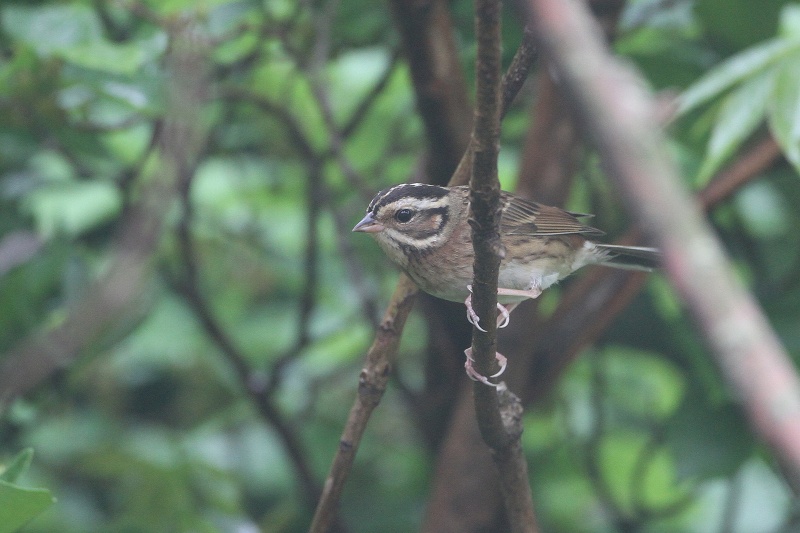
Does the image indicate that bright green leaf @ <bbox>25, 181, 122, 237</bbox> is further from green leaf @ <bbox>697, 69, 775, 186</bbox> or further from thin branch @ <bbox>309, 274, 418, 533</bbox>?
green leaf @ <bbox>697, 69, 775, 186</bbox>

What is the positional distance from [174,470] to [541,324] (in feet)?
5.64

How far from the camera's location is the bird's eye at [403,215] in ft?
12.4

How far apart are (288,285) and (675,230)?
4546mm

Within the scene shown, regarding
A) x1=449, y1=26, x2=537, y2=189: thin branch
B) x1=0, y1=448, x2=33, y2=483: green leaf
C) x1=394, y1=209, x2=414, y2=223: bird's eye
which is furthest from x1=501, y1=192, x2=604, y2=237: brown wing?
x1=0, y1=448, x2=33, y2=483: green leaf

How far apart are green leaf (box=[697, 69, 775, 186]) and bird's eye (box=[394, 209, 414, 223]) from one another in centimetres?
111

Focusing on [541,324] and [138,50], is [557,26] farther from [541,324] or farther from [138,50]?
[541,324]

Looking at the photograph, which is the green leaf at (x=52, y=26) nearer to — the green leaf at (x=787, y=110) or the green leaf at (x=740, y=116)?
the green leaf at (x=740, y=116)

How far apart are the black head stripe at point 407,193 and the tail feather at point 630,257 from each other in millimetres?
855

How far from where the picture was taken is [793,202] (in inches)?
172

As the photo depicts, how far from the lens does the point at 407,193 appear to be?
3699mm

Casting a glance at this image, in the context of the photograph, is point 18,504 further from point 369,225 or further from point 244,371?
point 244,371

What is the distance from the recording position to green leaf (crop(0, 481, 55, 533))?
2234 millimetres

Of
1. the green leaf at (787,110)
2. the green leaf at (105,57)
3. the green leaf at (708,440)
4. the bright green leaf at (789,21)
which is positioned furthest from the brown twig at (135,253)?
the bright green leaf at (789,21)

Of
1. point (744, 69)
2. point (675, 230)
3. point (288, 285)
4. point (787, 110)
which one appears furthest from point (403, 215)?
point (675, 230)
